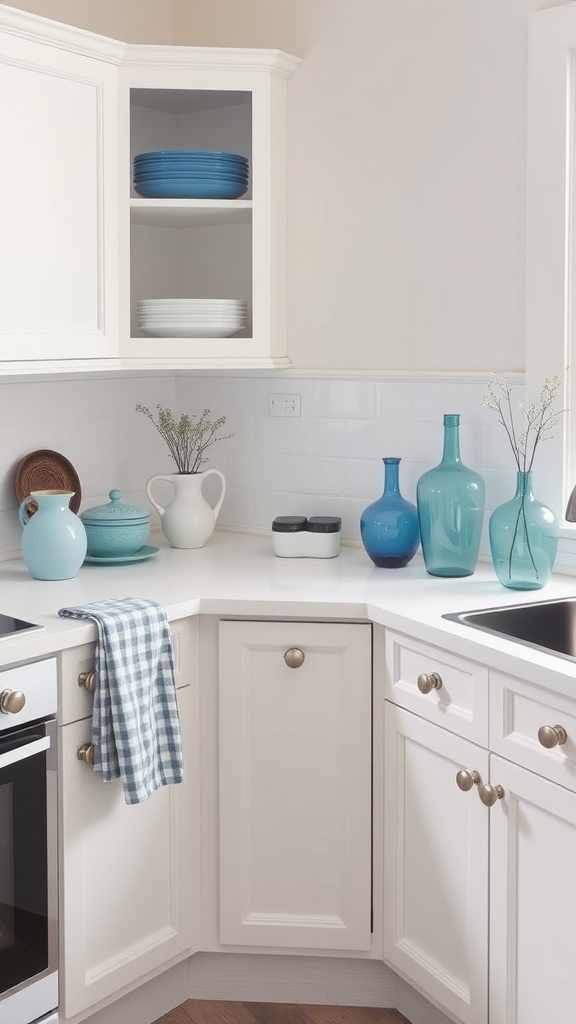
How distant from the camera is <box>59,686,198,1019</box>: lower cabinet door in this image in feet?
6.96

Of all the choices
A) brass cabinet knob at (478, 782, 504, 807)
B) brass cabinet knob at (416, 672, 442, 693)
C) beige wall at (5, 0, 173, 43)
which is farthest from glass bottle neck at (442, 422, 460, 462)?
beige wall at (5, 0, 173, 43)

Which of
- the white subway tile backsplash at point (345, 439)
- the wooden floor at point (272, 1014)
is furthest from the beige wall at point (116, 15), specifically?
the wooden floor at point (272, 1014)

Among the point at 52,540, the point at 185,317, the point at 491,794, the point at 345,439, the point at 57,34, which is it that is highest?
the point at 57,34

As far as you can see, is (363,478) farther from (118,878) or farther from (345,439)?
(118,878)

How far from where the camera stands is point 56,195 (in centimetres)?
246

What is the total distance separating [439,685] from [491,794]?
234 millimetres

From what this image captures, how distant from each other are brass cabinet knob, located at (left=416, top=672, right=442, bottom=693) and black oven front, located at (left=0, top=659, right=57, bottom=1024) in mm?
697

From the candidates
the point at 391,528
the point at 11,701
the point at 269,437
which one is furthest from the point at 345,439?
the point at 11,701

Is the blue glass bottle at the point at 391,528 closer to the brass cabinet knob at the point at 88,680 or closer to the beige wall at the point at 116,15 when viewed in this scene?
the brass cabinet knob at the point at 88,680

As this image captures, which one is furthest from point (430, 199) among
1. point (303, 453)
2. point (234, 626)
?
point (234, 626)

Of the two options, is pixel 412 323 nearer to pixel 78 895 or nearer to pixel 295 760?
pixel 295 760

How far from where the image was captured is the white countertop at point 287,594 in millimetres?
1984

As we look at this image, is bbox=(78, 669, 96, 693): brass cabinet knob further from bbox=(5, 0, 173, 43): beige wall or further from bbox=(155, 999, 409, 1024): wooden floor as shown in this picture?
bbox=(5, 0, 173, 43): beige wall

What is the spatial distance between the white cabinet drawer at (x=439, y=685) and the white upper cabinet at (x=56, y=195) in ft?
3.32
